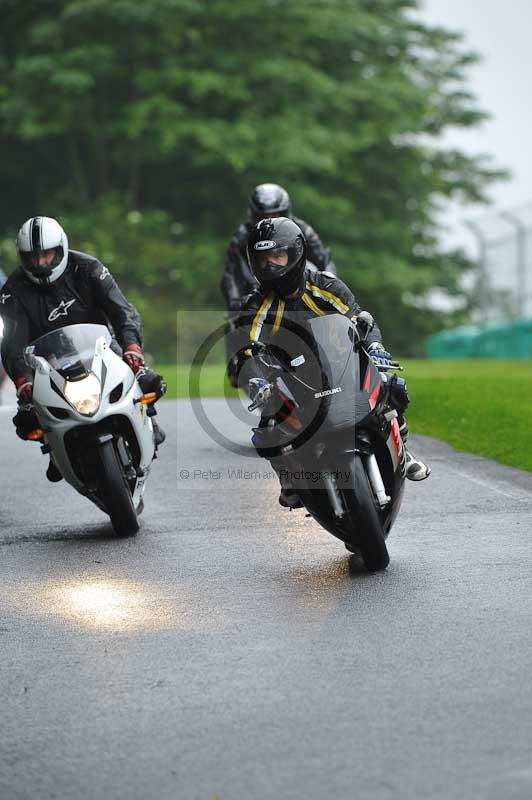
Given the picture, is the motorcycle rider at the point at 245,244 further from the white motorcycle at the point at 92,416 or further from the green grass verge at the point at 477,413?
the white motorcycle at the point at 92,416

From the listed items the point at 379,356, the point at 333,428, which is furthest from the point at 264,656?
the point at 379,356

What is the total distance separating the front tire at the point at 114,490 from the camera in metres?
8.23

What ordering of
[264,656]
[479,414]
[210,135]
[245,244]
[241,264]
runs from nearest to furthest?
1. [264,656]
2. [245,244]
3. [241,264]
4. [479,414]
5. [210,135]

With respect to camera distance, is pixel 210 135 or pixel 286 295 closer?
pixel 286 295

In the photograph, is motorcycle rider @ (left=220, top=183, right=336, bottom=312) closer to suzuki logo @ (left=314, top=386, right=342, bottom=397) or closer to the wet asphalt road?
the wet asphalt road

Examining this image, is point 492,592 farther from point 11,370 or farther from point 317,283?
point 11,370

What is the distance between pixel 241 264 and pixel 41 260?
4.09 m

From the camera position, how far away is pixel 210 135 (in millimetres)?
37312

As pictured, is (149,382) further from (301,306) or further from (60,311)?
(301,306)

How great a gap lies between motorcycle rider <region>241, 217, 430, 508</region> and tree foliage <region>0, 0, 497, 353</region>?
30.0 metres

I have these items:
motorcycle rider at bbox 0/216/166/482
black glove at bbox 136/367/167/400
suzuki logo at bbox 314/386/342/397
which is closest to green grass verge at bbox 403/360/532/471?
black glove at bbox 136/367/167/400

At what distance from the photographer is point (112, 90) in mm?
39812

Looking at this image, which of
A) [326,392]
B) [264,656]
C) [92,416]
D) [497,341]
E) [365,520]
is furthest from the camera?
[497,341]

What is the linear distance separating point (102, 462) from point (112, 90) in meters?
32.8
